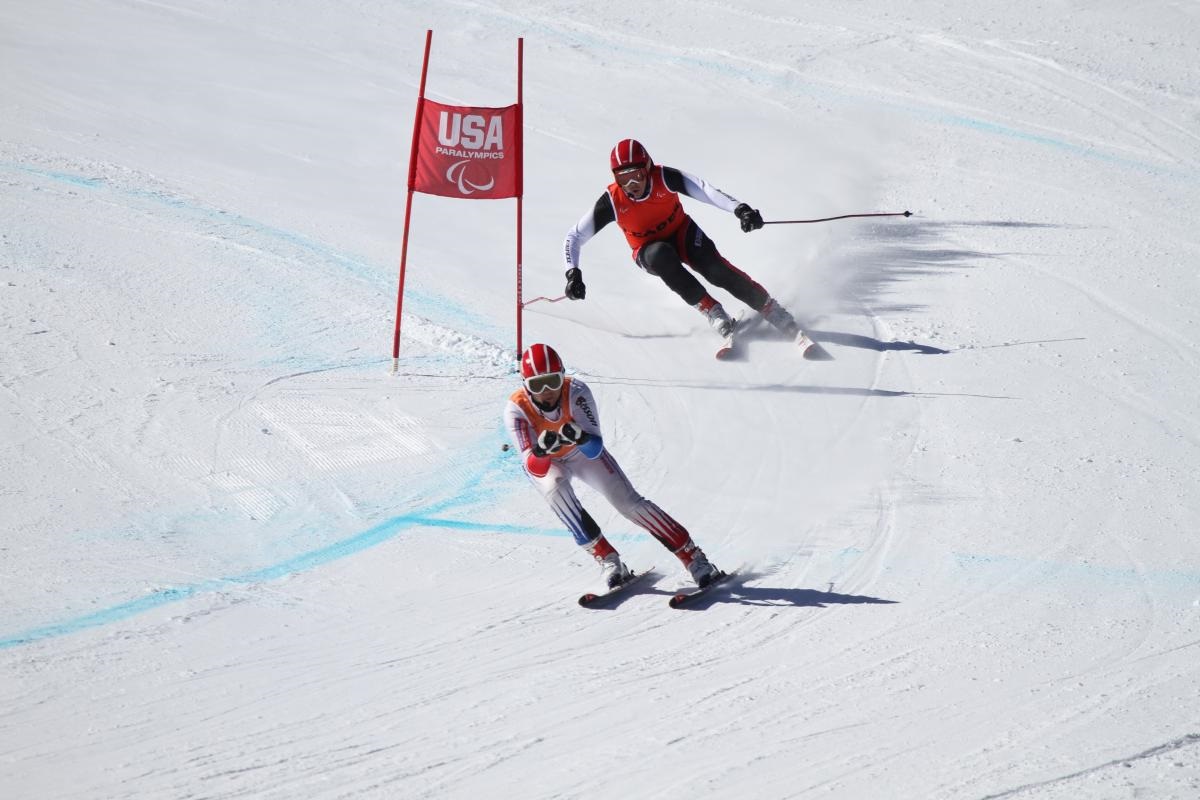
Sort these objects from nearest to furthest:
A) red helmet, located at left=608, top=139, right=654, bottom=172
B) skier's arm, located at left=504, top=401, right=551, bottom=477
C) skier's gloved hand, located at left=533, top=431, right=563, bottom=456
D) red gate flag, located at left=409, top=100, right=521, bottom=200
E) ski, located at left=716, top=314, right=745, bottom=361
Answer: skier's gloved hand, located at left=533, top=431, right=563, bottom=456, skier's arm, located at left=504, top=401, right=551, bottom=477, red gate flag, located at left=409, top=100, right=521, bottom=200, red helmet, located at left=608, top=139, right=654, bottom=172, ski, located at left=716, top=314, right=745, bottom=361

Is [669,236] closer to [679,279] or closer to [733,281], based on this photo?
[679,279]

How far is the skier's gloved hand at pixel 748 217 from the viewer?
9.98 m

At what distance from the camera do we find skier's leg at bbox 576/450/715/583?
7.14 meters

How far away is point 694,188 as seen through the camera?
10.4 m

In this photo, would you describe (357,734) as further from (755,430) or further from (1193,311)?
(1193,311)

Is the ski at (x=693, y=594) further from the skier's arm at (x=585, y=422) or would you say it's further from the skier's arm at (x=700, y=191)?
the skier's arm at (x=700, y=191)

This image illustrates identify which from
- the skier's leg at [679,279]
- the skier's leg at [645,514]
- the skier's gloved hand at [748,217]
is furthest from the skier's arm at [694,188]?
the skier's leg at [645,514]

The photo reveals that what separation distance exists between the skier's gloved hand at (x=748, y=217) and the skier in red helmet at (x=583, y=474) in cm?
330

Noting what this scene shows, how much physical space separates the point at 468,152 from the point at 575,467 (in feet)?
11.6

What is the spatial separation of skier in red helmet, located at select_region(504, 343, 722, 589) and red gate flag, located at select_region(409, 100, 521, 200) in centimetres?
306

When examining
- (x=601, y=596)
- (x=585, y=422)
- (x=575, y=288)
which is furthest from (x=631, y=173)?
(x=601, y=596)

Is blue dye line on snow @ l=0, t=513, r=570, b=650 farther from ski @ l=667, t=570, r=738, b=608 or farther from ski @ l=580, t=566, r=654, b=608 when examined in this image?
ski @ l=667, t=570, r=738, b=608

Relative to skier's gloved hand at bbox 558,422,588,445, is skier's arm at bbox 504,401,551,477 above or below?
→ below

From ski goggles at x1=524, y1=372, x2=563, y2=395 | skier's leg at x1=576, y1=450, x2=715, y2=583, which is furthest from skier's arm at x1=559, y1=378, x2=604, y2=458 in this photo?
ski goggles at x1=524, y1=372, x2=563, y2=395
